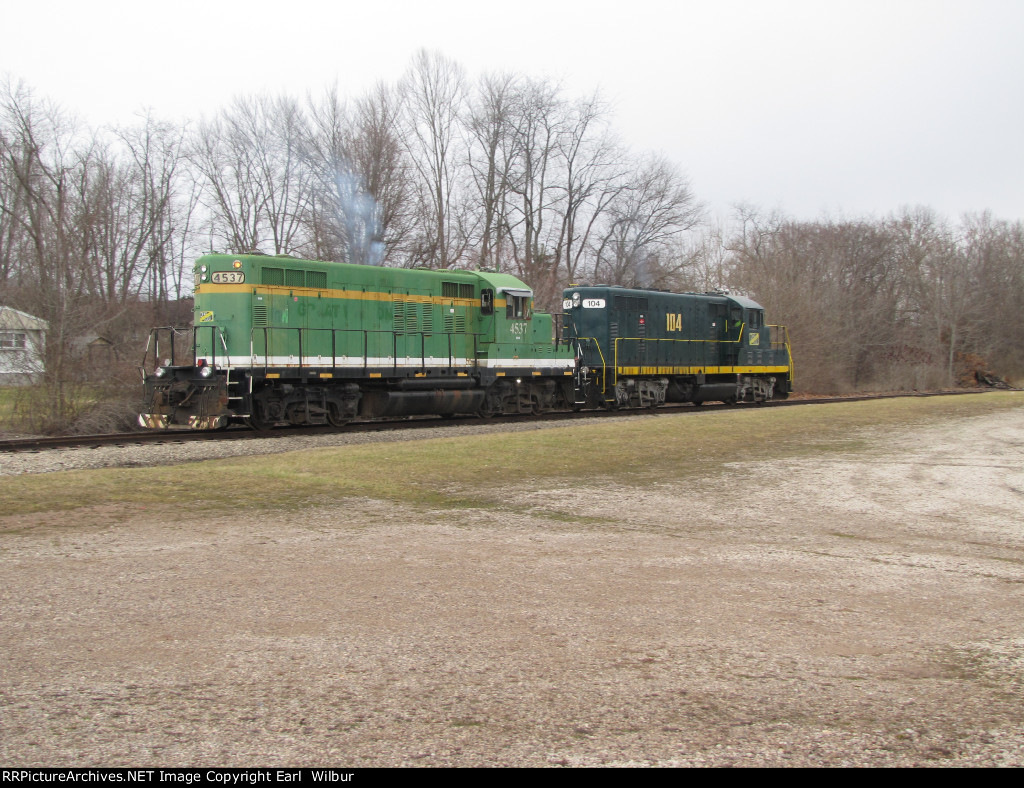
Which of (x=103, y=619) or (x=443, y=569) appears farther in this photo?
(x=443, y=569)

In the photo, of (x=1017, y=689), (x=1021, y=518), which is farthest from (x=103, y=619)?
(x=1021, y=518)

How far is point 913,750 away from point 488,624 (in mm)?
2408

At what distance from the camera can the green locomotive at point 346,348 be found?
16844mm

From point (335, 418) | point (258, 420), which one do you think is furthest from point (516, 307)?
point (258, 420)

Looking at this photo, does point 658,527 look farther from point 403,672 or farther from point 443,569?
point 403,672

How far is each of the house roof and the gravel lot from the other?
13467 mm

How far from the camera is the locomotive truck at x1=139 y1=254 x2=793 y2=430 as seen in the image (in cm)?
1723

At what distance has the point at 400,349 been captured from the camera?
65.3 feet

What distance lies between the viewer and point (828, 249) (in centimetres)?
6006

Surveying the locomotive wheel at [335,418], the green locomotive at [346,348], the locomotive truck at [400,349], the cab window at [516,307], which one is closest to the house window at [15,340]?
the locomotive truck at [400,349]

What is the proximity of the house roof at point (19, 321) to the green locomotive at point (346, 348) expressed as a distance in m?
3.28

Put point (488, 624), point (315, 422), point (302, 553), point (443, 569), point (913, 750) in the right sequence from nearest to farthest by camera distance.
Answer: point (913, 750) → point (488, 624) → point (443, 569) → point (302, 553) → point (315, 422)

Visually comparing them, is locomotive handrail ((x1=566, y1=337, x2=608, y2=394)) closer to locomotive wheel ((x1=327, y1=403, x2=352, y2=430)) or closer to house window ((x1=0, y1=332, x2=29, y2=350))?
locomotive wheel ((x1=327, y1=403, x2=352, y2=430))

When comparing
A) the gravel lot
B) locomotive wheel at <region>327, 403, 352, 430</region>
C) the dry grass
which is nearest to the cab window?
the dry grass
